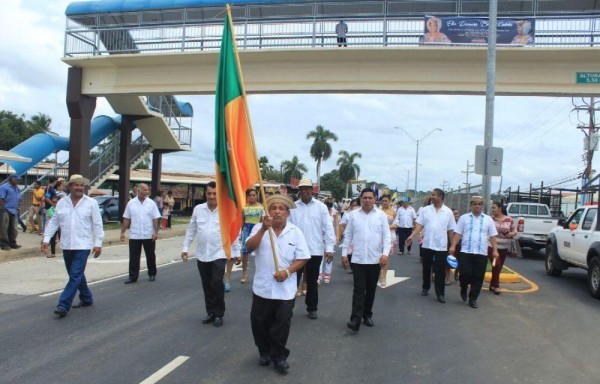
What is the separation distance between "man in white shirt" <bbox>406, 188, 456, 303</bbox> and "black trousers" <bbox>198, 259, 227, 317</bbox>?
377 centimetres

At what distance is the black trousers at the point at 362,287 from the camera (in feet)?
20.5

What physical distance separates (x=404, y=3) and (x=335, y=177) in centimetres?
9652

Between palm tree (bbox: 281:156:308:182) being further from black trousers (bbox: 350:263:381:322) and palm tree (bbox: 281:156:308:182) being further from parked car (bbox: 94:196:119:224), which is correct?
black trousers (bbox: 350:263:381:322)

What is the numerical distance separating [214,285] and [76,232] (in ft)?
6.99

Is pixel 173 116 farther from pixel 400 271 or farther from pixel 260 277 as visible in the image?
pixel 260 277

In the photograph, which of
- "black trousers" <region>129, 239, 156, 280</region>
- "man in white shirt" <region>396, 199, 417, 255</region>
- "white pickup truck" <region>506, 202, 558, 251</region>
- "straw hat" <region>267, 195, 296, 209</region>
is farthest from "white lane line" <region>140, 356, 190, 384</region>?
"white pickup truck" <region>506, 202, 558, 251</region>

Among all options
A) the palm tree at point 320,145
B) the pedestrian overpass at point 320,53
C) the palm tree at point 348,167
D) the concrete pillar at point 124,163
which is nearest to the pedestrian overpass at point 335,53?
the pedestrian overpass at point 320,53

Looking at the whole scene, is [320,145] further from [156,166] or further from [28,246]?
[28,246]

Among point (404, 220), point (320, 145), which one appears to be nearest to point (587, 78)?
point (404, 220)

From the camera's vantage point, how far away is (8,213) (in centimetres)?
1237

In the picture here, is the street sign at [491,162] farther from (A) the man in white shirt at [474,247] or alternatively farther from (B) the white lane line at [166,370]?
(B) the white lane line at [166,370]

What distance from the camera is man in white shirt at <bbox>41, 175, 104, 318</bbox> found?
6.77 metres

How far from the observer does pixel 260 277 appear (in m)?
4.84

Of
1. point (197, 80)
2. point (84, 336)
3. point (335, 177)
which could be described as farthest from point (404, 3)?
point (335, 177)
